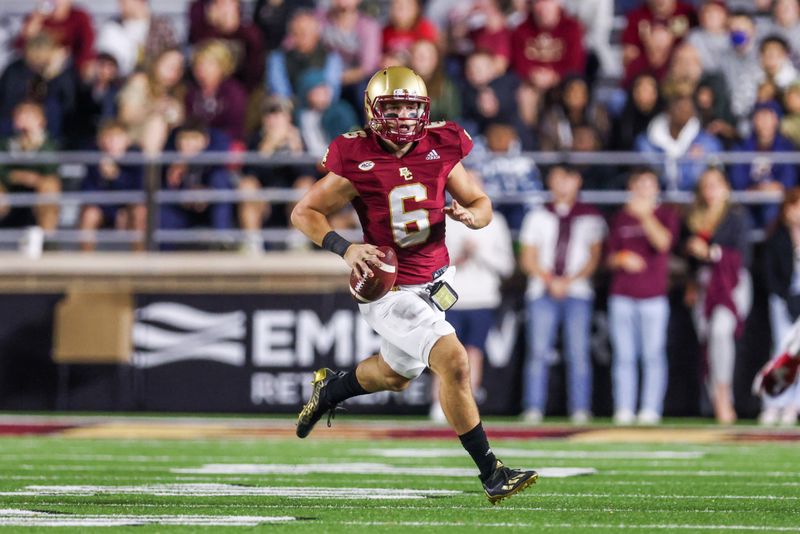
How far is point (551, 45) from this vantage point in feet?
47.0

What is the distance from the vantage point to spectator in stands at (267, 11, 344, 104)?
14180mm

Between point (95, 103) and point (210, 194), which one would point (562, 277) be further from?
point (95, 103)

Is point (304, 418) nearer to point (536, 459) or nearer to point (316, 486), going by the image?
point (316, 486)

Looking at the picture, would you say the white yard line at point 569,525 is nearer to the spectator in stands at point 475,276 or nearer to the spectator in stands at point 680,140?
the spectator in stands at point 475,276

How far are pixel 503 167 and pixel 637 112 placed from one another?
1337 mm

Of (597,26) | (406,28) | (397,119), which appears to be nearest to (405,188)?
(397,119)

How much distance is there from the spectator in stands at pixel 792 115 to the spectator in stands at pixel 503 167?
2143 millimetres

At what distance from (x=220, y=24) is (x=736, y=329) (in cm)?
569

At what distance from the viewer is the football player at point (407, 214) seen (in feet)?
22.3

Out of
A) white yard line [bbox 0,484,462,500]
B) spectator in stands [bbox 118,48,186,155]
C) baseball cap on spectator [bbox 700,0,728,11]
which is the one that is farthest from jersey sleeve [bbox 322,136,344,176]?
baseball cap on spectator [bbox 700,0,728,11]

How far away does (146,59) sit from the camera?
15.3m

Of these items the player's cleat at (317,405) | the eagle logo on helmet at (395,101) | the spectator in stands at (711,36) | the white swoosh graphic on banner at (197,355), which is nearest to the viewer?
the eagle logo on helmet at (395,101)

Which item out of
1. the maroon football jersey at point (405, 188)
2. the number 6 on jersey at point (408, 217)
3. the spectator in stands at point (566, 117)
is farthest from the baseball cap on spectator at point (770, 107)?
the number 6 on jersey at point (408, 217)

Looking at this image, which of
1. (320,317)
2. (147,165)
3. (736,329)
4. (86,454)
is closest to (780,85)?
(736,329)
